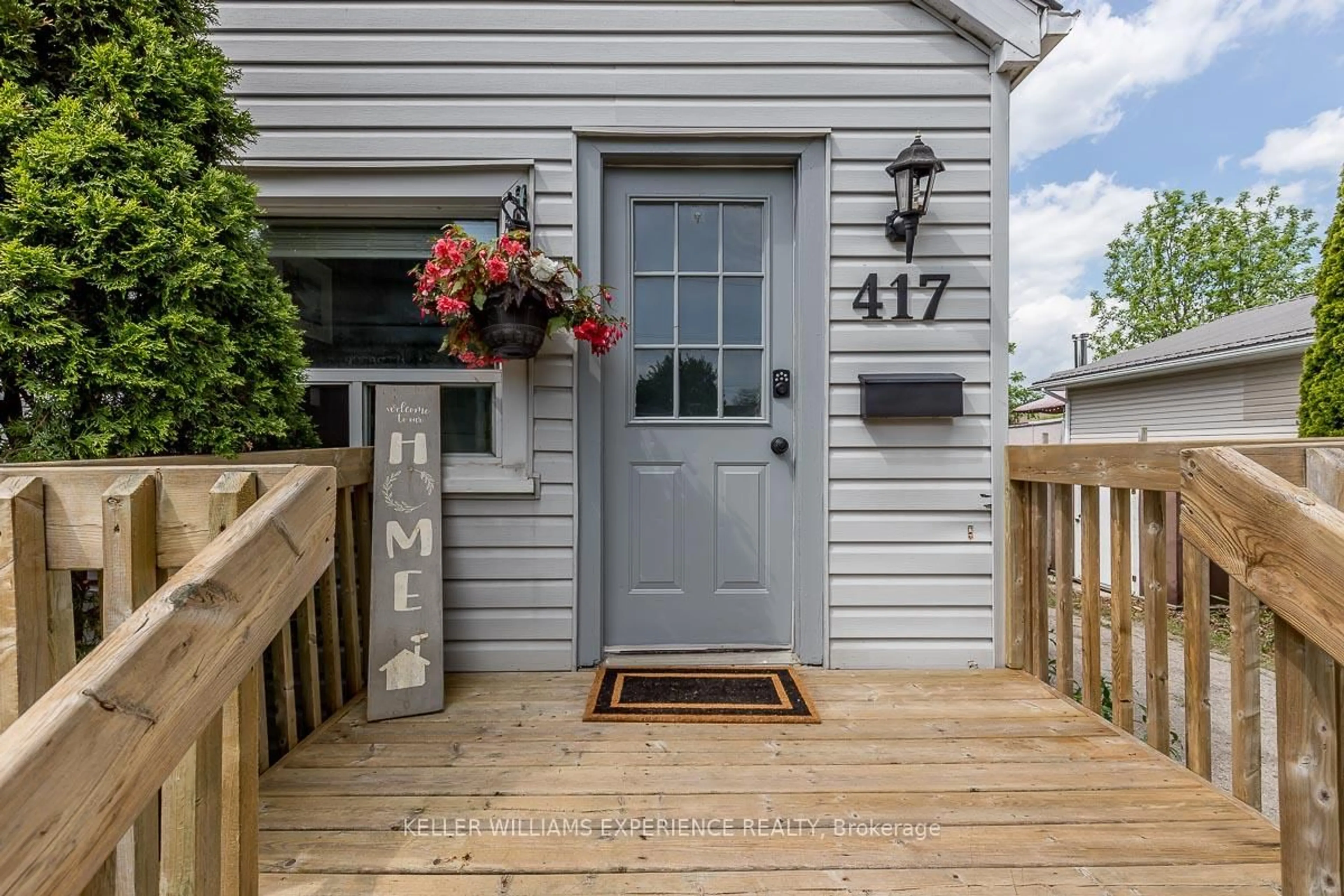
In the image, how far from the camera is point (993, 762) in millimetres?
1763

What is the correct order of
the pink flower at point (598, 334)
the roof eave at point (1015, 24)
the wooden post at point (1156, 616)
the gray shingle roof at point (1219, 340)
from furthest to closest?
the gray shingle roof at point (1219, 340) → the roof eave at point (1015, 24) → the pink flower at point (598, 334) → the wooden post at point (1156, 616)

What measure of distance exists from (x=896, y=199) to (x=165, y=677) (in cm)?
262

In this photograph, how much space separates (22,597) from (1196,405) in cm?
984

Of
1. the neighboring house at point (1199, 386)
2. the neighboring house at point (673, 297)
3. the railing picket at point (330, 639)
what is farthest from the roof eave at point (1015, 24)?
the neighboring house at point (1199, 386)

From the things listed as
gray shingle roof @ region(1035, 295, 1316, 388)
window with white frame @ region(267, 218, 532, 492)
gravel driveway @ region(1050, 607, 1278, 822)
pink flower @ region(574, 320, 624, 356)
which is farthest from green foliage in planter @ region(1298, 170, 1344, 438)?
window with white frame @ region(267, 218, 532, 492)

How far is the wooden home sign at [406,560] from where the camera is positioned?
6.79 ft

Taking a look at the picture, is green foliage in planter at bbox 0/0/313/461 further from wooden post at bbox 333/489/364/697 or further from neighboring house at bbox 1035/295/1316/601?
neighboring house at bbox 1035/295/1316/601

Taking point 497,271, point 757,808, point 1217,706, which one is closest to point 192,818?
point 757,808

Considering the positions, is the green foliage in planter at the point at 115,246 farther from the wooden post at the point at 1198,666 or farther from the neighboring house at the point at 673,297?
the wooden post at the point at 1198,666

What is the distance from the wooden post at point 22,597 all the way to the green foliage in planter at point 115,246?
2.25ft

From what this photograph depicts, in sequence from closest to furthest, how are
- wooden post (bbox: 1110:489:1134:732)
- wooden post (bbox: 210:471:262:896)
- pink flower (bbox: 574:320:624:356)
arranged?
wooden post (bbox: 210:471:262:896), wooden post (bbox: 1110:489:1134:732), pink flower (bbox: 574:320:624:356)

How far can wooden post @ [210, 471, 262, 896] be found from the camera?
3.49ft

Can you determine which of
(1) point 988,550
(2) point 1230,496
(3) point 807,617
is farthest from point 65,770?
(1) point 988,550

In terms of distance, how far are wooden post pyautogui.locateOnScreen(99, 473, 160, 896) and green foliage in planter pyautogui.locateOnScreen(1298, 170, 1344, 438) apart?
16.2 feet
